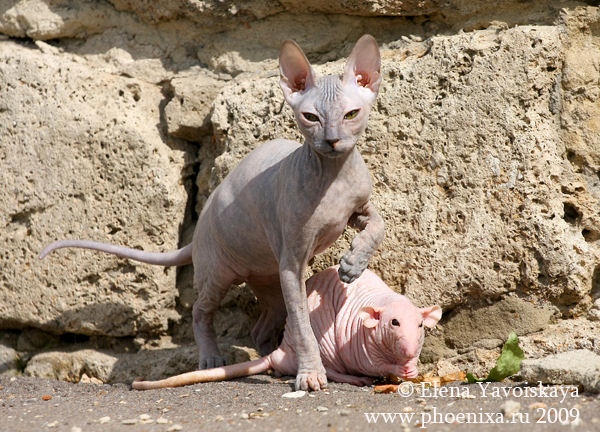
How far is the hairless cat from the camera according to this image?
3537 mm

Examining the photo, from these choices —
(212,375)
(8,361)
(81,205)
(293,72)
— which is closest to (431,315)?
(212,375)

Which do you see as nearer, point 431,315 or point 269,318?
point 431,315

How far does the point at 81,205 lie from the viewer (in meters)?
4.86

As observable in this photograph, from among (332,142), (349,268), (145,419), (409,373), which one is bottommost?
(145,419)

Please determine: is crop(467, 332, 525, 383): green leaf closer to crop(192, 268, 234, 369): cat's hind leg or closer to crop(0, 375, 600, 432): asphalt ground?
crop(0, 375, 600, 432): asphalt ground

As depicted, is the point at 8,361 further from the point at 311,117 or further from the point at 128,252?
the point at 311,117

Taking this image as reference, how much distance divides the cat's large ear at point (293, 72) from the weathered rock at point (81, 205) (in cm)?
146

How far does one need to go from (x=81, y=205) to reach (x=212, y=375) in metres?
1.55

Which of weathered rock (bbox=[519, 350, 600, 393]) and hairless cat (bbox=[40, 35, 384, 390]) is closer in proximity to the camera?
weathered rock (bbox=[519, 350, 600, 393])

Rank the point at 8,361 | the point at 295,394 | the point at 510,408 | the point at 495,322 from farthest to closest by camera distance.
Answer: the point at 8,361
the point at 495,322
the point at 295,394
the point at 510,408

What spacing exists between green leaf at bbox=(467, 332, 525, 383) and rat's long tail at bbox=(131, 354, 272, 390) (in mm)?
1152

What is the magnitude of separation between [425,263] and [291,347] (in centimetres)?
90

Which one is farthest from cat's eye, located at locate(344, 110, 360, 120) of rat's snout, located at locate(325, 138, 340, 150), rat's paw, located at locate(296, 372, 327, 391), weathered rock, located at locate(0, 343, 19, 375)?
weathered rock, located at locate(0, 343, 19, 375)

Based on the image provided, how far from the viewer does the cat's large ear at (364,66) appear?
3598mm
